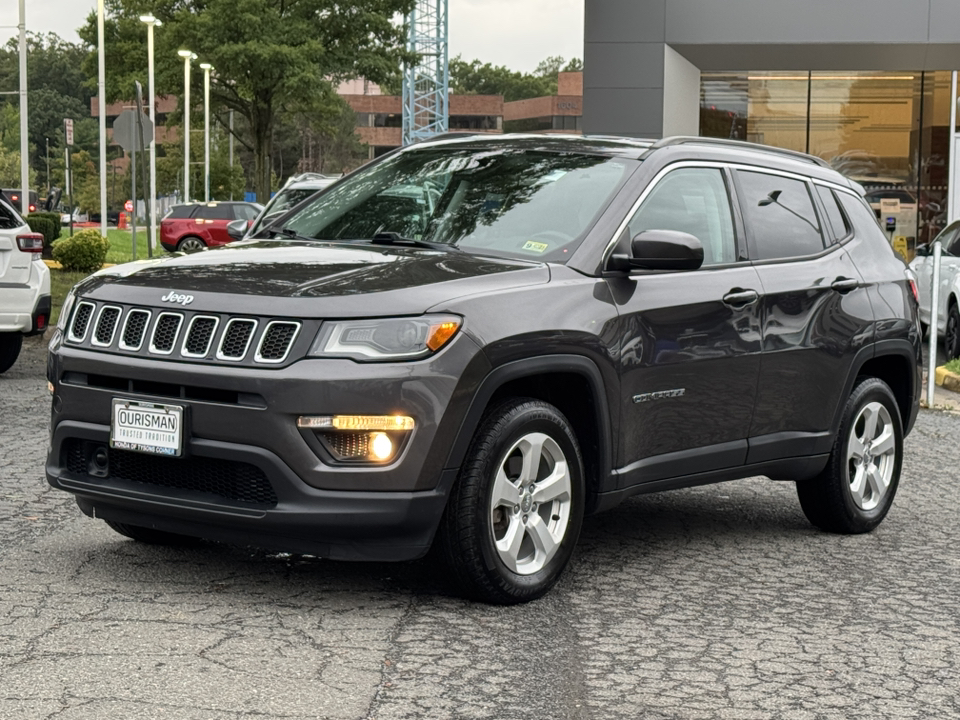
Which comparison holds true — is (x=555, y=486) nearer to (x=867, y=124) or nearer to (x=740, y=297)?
(x=740, y=297)

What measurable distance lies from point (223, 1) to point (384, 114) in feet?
304

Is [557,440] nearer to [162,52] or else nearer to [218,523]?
[218,523]

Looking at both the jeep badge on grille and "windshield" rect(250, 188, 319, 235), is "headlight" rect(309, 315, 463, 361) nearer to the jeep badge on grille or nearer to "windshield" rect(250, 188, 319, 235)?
the jeep badge on grille

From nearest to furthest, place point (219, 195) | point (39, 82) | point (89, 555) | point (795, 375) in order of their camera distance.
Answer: point (89, 555), point (795, 375), point (219, 195), point (39, 82)

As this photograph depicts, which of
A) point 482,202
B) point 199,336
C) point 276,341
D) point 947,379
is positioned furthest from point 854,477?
point 947,379

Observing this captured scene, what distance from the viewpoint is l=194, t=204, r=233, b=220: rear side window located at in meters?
38.8

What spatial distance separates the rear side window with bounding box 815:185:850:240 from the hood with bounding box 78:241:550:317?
2201 mm

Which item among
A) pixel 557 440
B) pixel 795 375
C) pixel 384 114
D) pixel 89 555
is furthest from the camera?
pixel 384 114

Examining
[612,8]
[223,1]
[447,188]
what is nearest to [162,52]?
[223,1]

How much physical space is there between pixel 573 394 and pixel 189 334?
1491mm

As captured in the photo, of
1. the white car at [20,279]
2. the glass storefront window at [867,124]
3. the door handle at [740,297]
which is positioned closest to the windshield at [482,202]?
the door handle at [740,297]

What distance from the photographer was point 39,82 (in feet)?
541

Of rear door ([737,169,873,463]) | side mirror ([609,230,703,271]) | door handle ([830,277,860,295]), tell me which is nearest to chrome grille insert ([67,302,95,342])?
side mirror ([609,230,703,271])

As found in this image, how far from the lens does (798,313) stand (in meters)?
6.83
